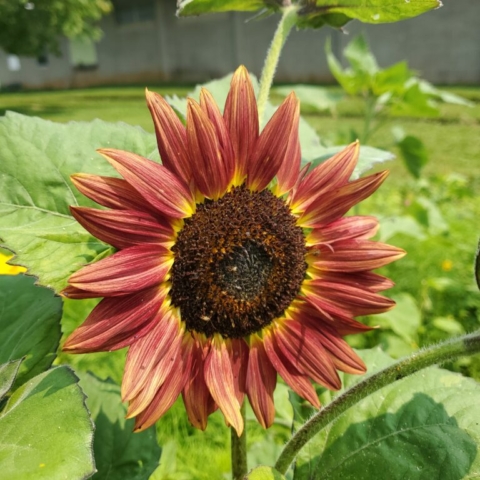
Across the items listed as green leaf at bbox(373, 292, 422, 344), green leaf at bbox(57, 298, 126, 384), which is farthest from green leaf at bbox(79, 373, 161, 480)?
green leaf at bbox(373, 292, 422, 344)

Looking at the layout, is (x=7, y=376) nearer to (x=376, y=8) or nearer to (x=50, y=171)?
(x=50, y=171)

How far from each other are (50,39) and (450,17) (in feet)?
23.7

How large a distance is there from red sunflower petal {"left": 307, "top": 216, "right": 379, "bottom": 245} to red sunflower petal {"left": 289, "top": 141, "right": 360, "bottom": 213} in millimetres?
35

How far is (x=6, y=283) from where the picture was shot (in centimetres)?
71

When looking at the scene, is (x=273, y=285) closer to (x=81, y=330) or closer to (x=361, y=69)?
(x=81, y=330)

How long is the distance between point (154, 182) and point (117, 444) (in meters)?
0.41

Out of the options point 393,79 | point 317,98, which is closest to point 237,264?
point 393,79

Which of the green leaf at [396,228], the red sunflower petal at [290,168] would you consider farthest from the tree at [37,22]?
the red sunflower petal at [290,168]

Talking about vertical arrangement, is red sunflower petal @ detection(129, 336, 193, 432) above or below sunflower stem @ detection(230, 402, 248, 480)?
above

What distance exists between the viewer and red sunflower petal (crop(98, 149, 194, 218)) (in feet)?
1.70

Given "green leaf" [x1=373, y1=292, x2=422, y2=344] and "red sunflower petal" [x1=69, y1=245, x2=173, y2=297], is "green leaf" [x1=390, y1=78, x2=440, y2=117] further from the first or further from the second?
"red sunflower petal" [x1=69, y1=245, x2=173, y2=297]

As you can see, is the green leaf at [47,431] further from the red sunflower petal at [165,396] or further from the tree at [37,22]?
the tree at [37,22]

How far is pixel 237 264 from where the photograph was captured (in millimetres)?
626

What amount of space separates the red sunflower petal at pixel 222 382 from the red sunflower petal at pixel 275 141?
171mm
